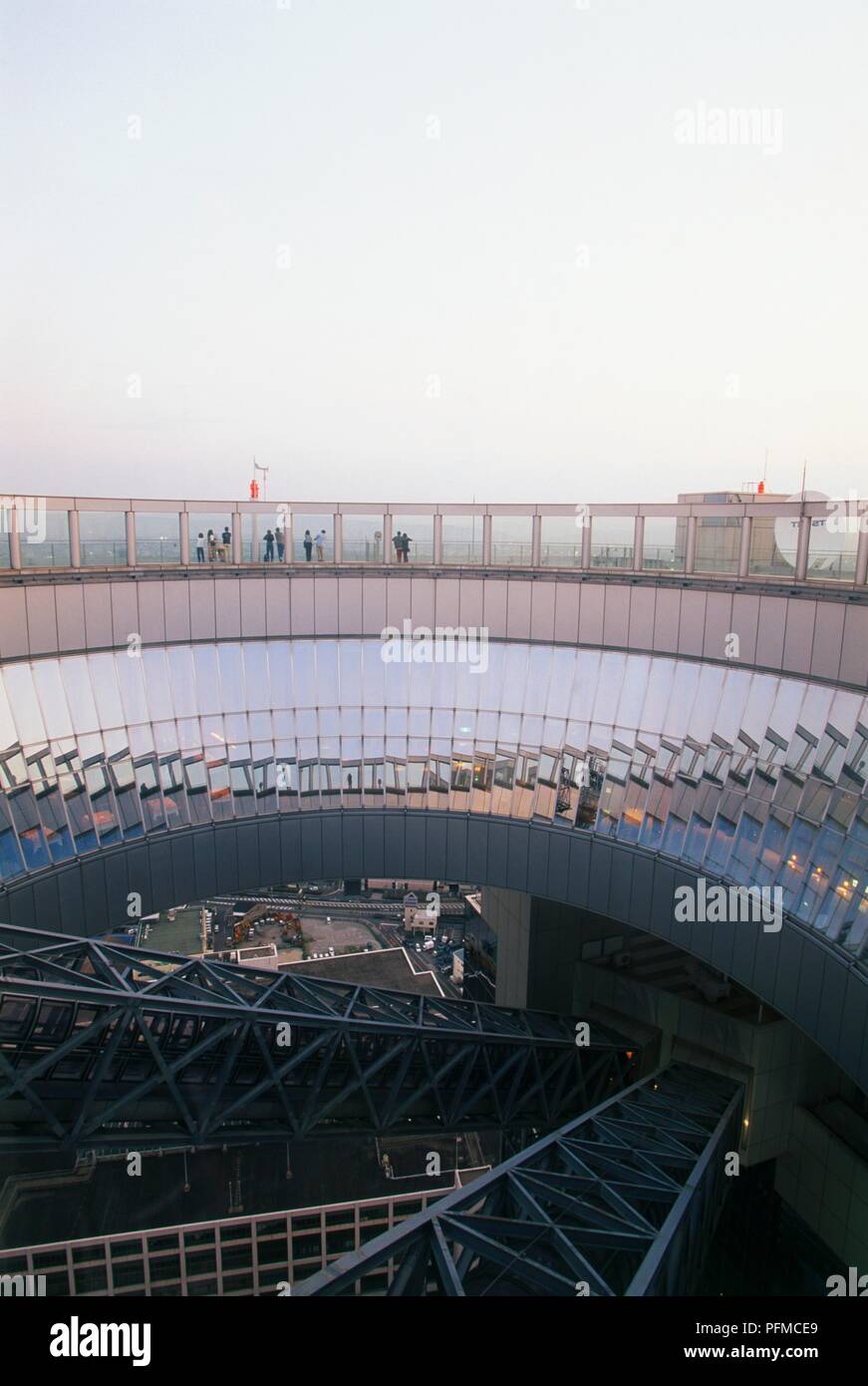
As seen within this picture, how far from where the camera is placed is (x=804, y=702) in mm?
22719

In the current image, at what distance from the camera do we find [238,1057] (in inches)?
802

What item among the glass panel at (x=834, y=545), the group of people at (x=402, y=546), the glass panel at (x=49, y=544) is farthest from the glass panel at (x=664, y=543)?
the glass panel at (x=49, y=544)

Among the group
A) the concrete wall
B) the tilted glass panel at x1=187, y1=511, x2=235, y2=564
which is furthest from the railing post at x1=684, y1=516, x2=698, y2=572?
the tilted glass panel at x1=187, y1=511, x2=235, y2=564

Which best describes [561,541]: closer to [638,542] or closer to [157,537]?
[638,542]

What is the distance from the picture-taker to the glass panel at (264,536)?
2878cm

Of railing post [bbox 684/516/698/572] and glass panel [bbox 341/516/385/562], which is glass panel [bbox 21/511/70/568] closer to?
glass panel [bbox 341/516/385/562]

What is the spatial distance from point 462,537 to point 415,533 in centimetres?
170

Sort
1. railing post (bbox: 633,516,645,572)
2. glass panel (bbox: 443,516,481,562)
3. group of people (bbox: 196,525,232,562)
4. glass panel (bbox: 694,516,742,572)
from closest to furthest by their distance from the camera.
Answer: glass panel (bbox: 694,516,742,572)
group of people (bbox: 196,525,232,562)
railing post (bbox: 633,516,645,572)
glass panel (bbox: 443,516,481,562)

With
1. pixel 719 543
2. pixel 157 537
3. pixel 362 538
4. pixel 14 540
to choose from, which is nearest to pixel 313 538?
pixel 362 538

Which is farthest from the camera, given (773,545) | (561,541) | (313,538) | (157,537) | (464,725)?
(313,538)

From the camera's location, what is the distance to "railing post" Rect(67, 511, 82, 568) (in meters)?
25.0

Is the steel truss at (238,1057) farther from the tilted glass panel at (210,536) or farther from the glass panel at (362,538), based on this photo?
the glass panel at (362,538)

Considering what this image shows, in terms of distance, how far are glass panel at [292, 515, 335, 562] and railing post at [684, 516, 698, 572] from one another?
11959 mm

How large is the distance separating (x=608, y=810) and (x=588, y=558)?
8.62 metres
